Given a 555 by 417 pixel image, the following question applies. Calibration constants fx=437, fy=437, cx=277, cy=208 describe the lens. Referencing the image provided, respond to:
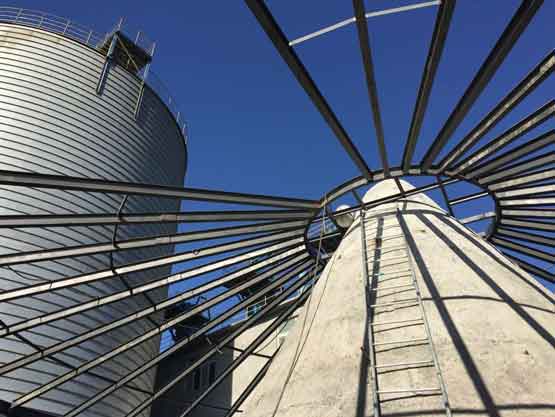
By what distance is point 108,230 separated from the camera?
18641 mm

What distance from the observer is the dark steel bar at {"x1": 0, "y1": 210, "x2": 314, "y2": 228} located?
945 cm

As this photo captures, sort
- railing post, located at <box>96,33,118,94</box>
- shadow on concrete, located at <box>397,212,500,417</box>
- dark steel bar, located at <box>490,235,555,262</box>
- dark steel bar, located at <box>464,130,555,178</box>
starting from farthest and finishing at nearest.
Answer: railing post, located at <box>96,33,118,94</box>, dark steel bar, located at <box>490,235,555,262</box>, dark steel bar, located at <box>464,130,555,178</box>, shadow on concrete, located at <box>397,212,500,417</box>

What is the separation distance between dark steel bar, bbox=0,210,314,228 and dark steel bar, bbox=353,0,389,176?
325 centimetres

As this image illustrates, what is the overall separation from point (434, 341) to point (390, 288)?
5.55 ft

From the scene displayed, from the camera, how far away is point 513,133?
30.0ft

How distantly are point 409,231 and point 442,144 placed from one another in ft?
6.62

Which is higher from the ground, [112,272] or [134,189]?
[134,189]

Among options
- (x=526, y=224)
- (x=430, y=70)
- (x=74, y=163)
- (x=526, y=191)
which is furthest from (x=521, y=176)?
(x=74, y=163)

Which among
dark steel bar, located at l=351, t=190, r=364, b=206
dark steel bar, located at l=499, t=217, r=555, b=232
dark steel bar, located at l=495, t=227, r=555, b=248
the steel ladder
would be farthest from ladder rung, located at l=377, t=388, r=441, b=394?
dark steel bar, located at l=495, t=227, r=555, b=248

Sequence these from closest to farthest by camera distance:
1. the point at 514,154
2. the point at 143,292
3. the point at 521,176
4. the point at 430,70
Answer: the point at 430,70, the point at 514,154, the point at 521,176, the point at 143,292

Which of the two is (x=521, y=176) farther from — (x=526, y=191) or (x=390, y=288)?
(x=390, y=288)

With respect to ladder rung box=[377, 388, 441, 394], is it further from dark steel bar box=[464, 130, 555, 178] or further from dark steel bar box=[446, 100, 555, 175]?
dark steel bar box=[464, 130, 555, 178]

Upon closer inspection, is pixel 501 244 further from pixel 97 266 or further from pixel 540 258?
pixel 97 266

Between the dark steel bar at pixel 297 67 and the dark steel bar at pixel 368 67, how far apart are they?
0.63 m
